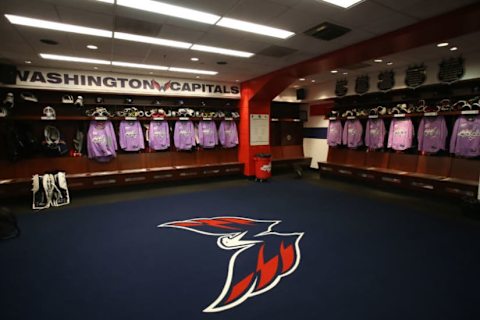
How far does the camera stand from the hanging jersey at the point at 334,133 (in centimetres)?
735

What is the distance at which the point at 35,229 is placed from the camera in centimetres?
369

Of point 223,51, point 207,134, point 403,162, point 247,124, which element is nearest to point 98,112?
point 207,134

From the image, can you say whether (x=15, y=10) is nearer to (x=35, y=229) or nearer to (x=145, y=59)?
(x=145, y=59)

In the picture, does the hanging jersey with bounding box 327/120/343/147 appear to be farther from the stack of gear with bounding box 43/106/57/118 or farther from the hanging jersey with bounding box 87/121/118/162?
the stack of gear with bounding box 43/106/57/118

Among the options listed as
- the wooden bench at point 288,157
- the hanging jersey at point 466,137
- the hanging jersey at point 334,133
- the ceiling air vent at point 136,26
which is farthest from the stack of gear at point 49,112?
the hanging jersey at point 466,137

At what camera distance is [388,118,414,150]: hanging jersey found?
578cm

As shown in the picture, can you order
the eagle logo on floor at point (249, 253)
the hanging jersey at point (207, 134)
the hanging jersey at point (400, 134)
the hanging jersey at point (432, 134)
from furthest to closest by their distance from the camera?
1. the hanging jersey at point (207, 134)
2. the hanging jersey at point (400, 134)
3. the hanging jersey at point (432, 134)
4. the eagle logo on floor at point (249, 253)

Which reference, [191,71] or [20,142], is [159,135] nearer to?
[191,71]

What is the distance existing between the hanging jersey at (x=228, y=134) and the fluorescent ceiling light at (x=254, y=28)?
12.4 feet

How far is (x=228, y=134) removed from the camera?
23.9ft

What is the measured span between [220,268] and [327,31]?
3.40 metres

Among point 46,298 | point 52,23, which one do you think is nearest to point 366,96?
point 52,23

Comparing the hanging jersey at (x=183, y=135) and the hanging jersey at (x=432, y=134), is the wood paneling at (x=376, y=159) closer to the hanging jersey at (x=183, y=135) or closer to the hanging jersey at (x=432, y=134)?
the hanging jersey at (x=432, y=134)

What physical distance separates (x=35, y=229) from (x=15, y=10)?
9.62 feet
